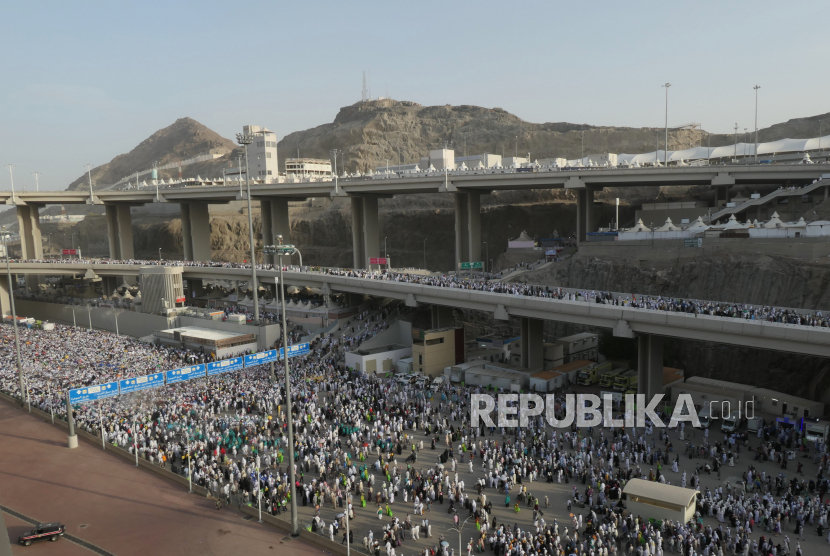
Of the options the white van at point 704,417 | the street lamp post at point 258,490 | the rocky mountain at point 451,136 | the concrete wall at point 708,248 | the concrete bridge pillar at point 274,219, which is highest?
the rocky mountain at point 451,136

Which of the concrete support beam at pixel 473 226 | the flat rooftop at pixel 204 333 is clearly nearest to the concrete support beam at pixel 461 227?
the concrete support beam at pixel 473 226

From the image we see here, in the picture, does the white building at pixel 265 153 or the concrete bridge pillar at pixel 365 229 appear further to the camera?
the white building at pixel 265 153

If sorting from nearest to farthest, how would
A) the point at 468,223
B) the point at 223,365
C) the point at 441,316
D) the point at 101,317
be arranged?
the point at 223,365
the point at 441,316
the point at 101,317
the point at 468,223

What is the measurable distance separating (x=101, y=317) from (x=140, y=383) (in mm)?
38559

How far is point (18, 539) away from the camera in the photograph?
848 inches

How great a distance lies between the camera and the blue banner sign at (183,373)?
34.3m

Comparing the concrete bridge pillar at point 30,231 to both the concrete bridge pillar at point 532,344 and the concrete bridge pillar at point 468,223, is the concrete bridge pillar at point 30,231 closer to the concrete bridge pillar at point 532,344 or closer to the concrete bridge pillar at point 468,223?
the concrete bridge pillar at point 468,223

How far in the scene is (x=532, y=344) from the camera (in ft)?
136

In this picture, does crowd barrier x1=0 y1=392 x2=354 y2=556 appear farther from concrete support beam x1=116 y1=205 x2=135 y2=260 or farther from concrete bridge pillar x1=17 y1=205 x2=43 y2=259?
concrete bridge pillar x1=17 y1=205 x2=43 y2=259

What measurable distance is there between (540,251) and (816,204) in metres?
26.2

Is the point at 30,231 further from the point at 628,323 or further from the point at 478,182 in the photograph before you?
the point at 628,323

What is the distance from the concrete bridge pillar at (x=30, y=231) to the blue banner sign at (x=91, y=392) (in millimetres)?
64582

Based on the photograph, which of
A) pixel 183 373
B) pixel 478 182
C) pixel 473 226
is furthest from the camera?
pixel 473 226

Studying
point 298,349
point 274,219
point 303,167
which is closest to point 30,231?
point 274,219
